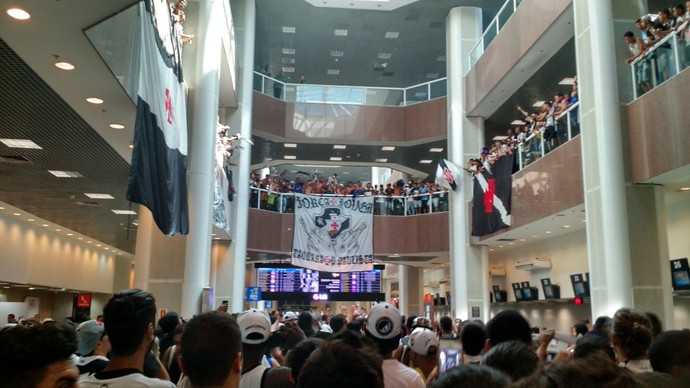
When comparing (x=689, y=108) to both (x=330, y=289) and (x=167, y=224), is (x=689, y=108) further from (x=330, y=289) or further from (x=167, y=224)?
(x=330, y=289)

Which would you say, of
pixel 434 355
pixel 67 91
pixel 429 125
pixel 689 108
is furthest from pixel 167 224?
pixel 429 125

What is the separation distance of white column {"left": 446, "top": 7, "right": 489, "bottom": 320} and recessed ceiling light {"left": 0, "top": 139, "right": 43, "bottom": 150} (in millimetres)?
14270

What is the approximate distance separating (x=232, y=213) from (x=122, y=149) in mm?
9054

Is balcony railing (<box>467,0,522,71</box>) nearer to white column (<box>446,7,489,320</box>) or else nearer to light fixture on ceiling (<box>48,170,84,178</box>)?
white column (<box>446,7,489,320</box>)

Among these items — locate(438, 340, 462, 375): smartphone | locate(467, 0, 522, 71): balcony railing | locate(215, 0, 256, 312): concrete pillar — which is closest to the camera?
locate(438, 340, 462, 375): smartphone

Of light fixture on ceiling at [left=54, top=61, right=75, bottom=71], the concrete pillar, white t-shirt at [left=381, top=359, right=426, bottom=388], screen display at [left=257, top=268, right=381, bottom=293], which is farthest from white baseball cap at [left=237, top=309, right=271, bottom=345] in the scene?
screen display at [left=257, top=268, right=381, bottom=293]

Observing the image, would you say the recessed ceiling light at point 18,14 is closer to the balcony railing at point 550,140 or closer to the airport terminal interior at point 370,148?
the airport terminal interior at point 370,148

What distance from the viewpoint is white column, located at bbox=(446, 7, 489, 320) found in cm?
2117

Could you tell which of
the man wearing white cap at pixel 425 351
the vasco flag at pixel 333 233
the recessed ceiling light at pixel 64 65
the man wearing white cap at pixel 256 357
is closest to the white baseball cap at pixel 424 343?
the man wearing white cap at pixel 425 351

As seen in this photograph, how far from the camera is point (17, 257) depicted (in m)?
21.3

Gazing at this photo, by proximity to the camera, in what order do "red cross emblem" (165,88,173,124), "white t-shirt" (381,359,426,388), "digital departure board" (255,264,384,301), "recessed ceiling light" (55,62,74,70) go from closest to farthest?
1. "white t-shirt" (381,359,426,388)
2. "recessed ceiling light" (55,62,74,70)
3. "red cross emblem" (165,88,173,124)
4. "digital departure board" (255,264,384,301)

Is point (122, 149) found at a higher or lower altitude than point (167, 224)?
higher

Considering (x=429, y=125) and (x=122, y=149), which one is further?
(x=429, y=125)

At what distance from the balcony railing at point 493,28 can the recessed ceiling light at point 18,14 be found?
14398mm
